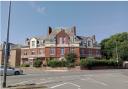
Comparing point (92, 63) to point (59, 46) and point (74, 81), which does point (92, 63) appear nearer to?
point (59, 46)

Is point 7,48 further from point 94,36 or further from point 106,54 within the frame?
point 106,54

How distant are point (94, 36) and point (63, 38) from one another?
13.5m

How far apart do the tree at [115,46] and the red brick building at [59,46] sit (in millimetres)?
8106

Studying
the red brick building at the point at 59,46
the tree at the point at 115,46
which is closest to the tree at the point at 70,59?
the red brick building at the point at 59,46

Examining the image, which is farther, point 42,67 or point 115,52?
point 115,52

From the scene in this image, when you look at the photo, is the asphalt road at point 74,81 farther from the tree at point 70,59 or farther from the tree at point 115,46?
the tree at point 115,46

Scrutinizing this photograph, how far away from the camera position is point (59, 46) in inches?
3130

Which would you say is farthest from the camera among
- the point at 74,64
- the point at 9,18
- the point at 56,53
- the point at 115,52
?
the point at 115,52

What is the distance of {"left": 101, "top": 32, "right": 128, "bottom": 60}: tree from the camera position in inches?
3514

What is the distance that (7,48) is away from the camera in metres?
21.6

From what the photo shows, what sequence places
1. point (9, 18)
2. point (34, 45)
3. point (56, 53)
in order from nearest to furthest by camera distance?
point (9, 18), point (56, 53), point (34, 45)

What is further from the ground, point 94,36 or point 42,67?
point 94,36

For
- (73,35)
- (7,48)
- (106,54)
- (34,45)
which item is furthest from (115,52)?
(7,48)

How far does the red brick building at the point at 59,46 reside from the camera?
79312mm
